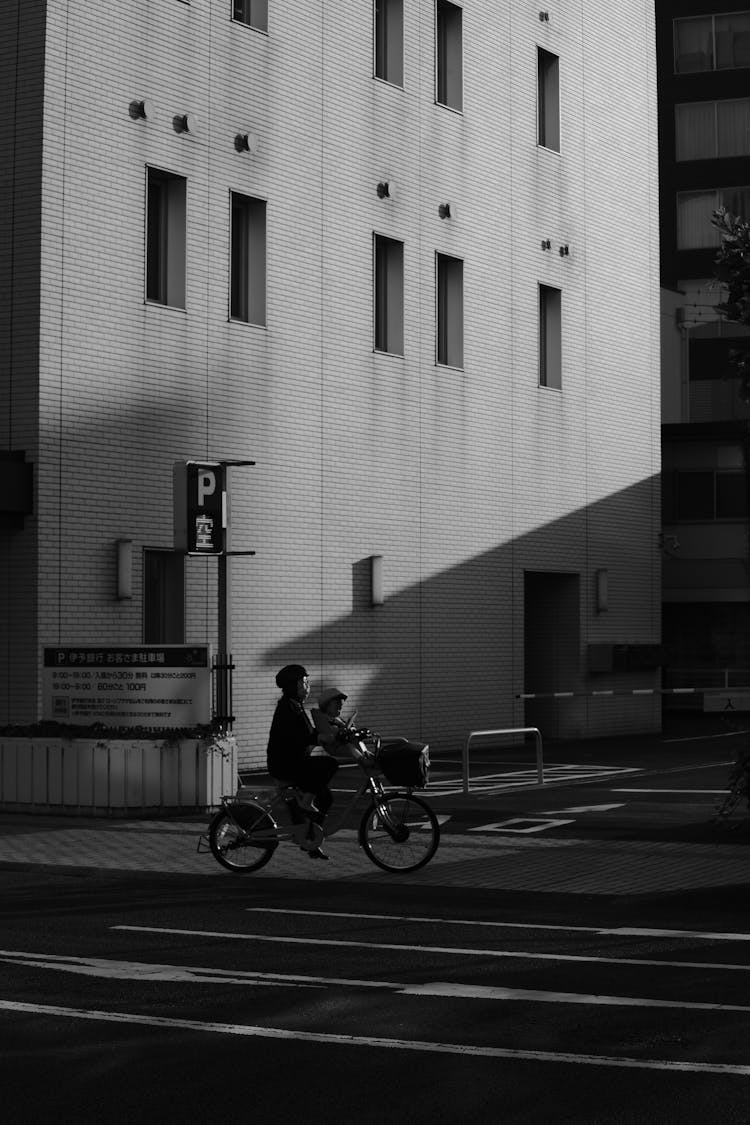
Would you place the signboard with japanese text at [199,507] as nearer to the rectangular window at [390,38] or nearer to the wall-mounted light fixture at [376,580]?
the wall-mounted light fixture at [376,580]

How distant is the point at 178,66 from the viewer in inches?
939

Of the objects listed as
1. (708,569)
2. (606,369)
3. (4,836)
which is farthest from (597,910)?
(708,569)

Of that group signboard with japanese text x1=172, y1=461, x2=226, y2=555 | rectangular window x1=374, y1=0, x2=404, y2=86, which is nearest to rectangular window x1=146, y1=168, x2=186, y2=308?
signboard with japanese text x1=172, y1=461, x2=226, y2=555

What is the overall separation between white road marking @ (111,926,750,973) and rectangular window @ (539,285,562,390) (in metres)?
22.3

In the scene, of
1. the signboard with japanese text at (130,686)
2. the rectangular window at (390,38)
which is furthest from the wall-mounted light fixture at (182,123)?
the signboard with japanese text at (130,686)

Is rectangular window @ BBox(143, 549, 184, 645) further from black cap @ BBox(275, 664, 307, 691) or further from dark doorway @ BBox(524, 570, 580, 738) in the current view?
dark doorway @ BBox(524, 570, 580, 738)

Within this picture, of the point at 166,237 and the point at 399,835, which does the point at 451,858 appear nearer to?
the point at 399,835

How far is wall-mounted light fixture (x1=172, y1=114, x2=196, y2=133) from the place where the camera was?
23.8 metres

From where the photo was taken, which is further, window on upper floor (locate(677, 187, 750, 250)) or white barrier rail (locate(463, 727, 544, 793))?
window on upper floor (locate(677, 187, 750, 250))

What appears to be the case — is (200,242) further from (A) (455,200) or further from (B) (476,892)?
(B) (476,892)

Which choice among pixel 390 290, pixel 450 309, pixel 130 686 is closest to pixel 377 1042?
pixel 130 686

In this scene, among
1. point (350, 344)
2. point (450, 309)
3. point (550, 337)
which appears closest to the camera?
point (350, 344)

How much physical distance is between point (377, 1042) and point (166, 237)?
1771 centimetres

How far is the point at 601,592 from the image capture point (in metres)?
33.0
